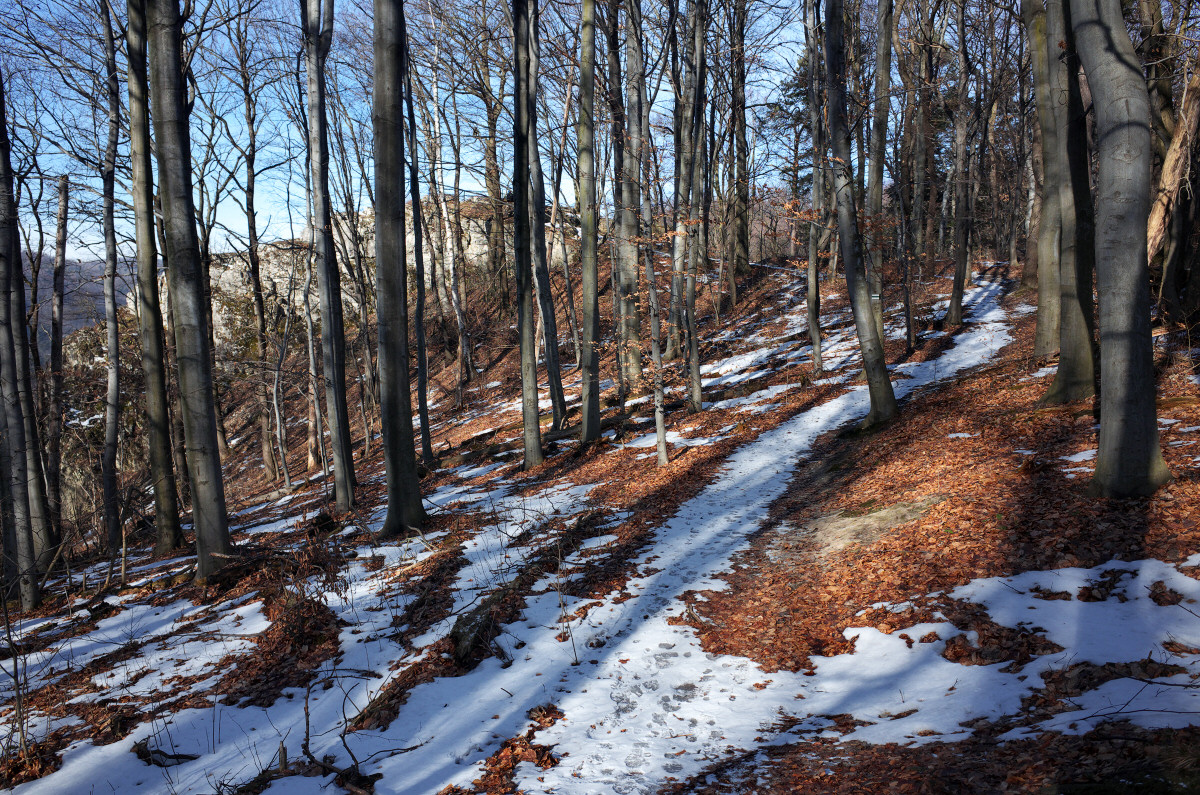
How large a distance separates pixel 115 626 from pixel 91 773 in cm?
361

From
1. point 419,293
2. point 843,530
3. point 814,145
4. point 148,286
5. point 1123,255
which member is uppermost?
point 814,145

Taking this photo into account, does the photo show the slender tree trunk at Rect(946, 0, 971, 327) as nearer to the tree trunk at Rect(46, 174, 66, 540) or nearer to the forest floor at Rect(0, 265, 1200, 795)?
the forest floor at Rect(0, 265, 1200, 795)

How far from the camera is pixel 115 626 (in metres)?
6.60

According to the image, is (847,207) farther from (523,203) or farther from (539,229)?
(539,229)

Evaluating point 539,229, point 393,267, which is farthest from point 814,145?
point 393,267

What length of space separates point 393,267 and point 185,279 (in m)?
2.39

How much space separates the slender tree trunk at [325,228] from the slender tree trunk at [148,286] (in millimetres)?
2527

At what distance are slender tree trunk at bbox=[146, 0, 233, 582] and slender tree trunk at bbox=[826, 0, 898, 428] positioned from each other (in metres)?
9.38

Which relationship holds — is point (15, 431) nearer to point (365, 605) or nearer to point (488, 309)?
point (365, 605)

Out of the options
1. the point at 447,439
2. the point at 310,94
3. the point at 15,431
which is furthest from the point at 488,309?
the point at 15,431

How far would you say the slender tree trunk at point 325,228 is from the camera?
430 inches

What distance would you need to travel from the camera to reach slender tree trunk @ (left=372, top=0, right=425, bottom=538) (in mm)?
7707

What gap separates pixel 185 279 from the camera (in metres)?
7.08

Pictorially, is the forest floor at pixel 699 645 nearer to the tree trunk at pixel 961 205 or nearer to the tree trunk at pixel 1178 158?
the tree trunk at pixel 1178 158
